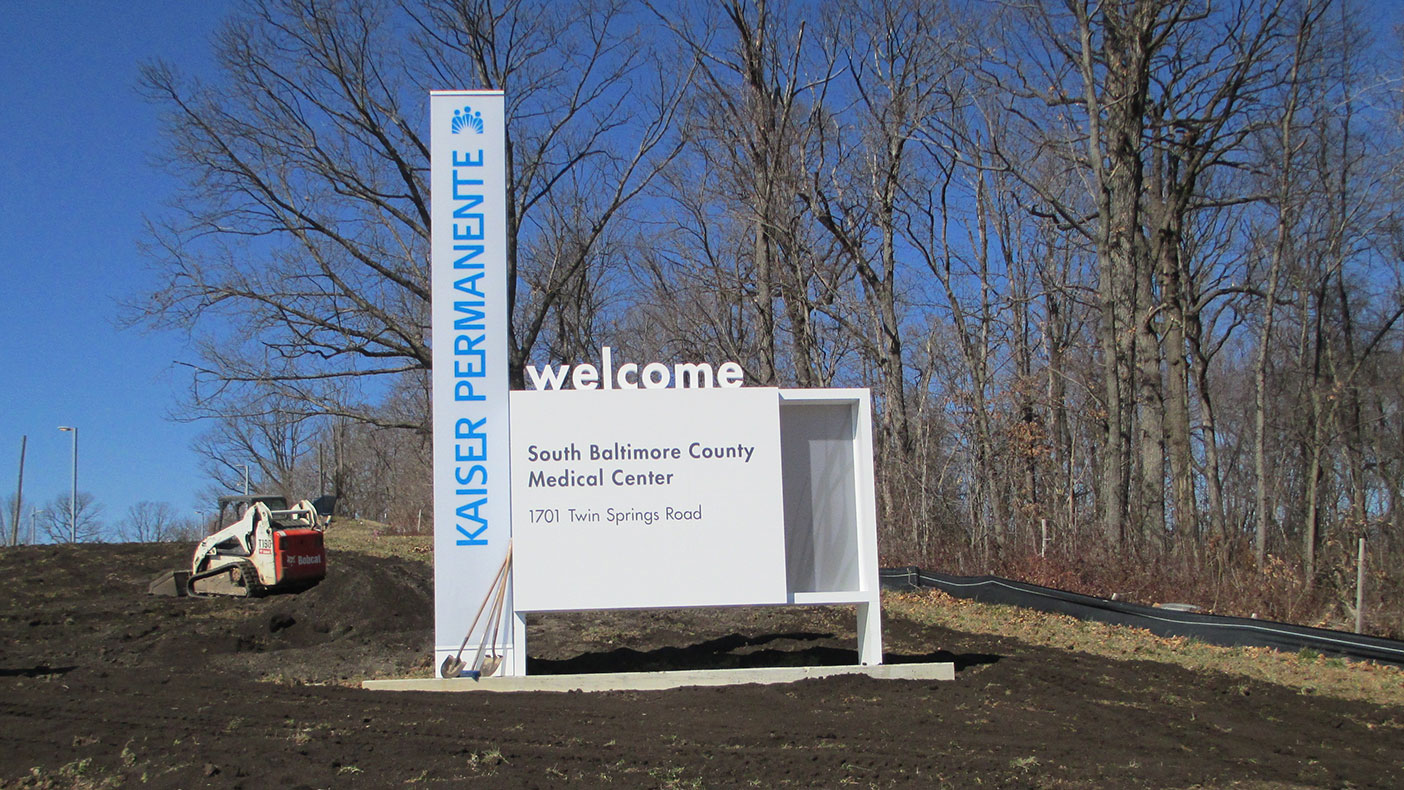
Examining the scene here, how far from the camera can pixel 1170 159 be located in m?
25.5

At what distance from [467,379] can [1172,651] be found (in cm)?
831

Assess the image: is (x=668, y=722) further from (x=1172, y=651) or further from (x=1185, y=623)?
(x=1185, y=623)

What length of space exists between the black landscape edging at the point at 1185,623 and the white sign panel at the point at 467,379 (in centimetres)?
583

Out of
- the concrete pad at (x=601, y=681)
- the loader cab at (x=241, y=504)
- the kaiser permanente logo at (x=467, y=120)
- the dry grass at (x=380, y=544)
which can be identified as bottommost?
the concrete pad at (x=601, y=681)

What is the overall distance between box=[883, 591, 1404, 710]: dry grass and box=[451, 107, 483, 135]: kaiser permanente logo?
8.77m

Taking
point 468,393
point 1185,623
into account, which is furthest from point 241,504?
point 1185,623

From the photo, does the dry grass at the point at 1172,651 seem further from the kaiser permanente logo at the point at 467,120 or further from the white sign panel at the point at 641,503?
the kaiser permanente logo at the point at 467,120

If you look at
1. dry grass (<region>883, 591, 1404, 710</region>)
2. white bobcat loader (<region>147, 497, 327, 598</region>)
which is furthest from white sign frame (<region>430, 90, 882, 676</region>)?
white bobcat loader (<region>147, 497, 327, 598</region>)

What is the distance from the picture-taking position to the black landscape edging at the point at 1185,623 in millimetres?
10438

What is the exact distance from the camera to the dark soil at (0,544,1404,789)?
6.47 meters

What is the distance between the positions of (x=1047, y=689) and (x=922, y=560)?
1173 cm

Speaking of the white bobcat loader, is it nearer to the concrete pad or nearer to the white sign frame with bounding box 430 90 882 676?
the concrete pad

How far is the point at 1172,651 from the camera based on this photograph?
11578 mm

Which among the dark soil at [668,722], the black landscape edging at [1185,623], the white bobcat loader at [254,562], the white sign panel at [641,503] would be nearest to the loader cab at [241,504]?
the white bobcat loader at [254,562]
